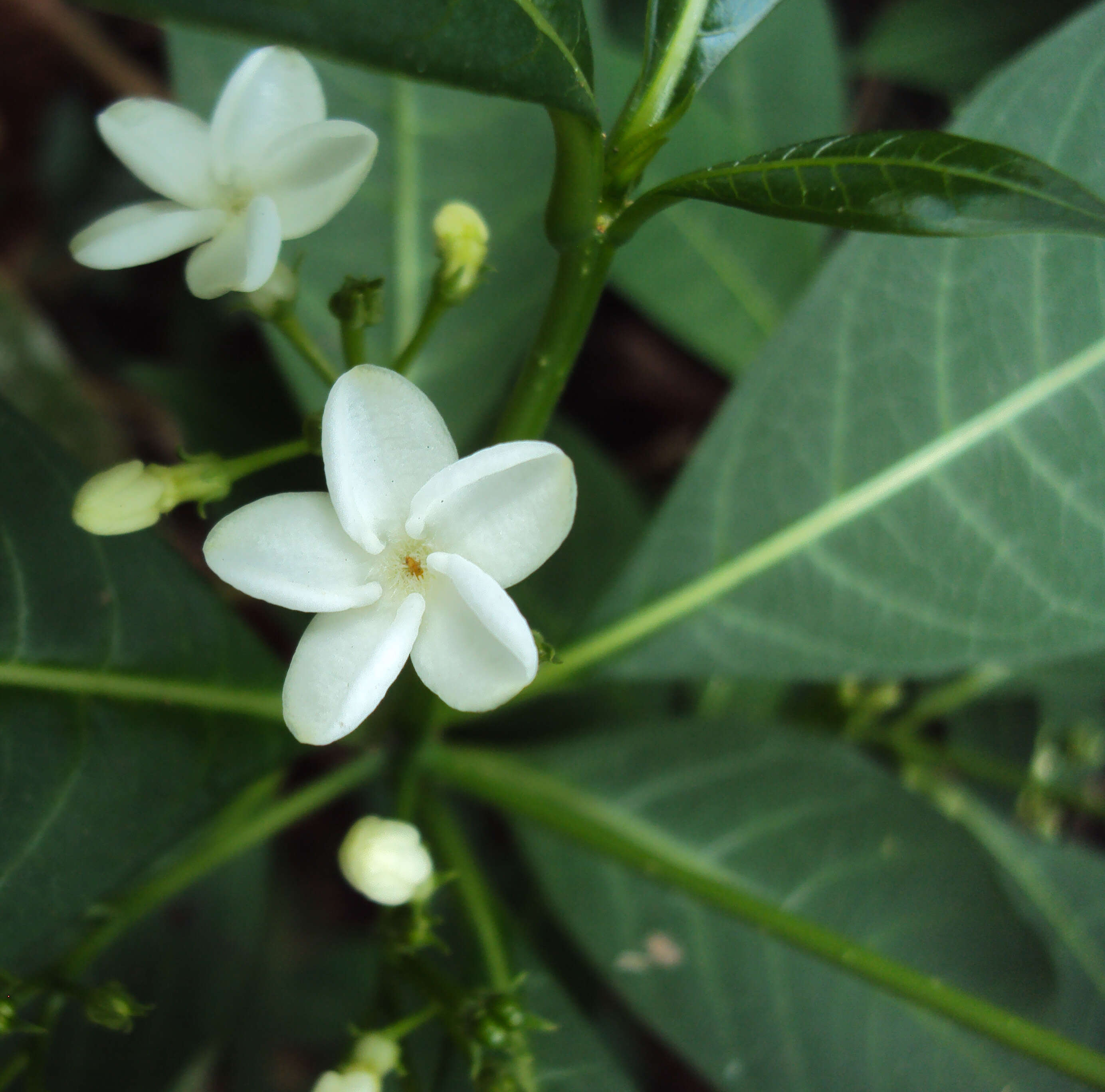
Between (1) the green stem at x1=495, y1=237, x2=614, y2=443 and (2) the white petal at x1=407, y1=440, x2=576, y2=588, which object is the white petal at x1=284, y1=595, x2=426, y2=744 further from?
(1) the green stem at x1=495, y1=237, x2=614, y2=443

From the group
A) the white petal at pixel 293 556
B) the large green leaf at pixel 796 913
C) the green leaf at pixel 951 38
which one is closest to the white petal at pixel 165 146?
the white petal at pixel 293 556

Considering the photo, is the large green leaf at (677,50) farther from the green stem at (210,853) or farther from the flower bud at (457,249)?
the green stem at (210,853)

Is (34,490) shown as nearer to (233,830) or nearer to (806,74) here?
(233,830)

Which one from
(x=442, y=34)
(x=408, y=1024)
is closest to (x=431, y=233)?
(x=442, y=34)

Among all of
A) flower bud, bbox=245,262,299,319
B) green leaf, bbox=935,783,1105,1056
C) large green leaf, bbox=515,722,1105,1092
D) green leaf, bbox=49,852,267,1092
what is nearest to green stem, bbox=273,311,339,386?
flower bud, bbox=245,262,299,319

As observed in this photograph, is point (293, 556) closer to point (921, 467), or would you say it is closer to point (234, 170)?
point (234, 170)

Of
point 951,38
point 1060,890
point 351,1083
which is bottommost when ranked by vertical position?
point 351,1083
